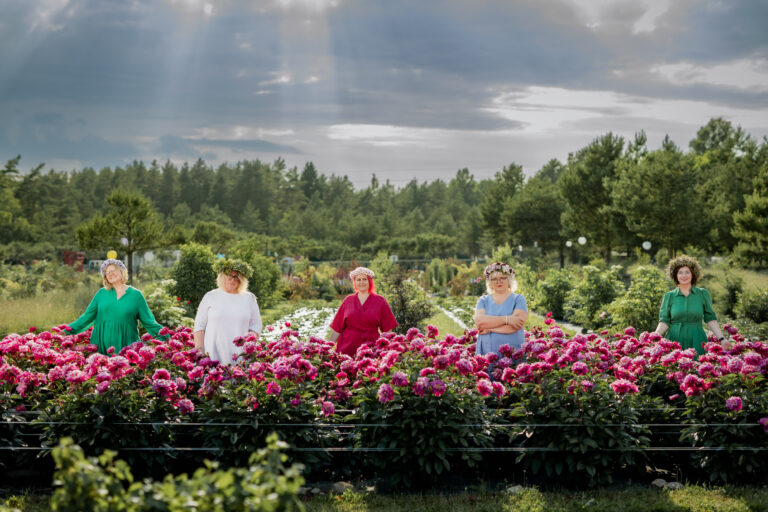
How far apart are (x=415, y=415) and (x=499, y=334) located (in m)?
1.34

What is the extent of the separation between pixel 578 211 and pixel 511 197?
11414 mm

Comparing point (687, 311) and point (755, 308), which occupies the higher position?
point (687, 311)

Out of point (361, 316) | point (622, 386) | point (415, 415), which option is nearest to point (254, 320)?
point (361, 316)

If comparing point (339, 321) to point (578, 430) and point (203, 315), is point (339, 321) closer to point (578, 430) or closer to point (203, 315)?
point (203, 315)

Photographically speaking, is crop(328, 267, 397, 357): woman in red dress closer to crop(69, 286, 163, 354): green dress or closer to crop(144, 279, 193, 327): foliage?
crop(69, 286, 163, 354): green dress

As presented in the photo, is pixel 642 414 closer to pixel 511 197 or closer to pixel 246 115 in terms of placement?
pixel 511 197

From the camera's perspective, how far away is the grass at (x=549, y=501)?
3.93 m

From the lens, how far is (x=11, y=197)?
40.0 meters

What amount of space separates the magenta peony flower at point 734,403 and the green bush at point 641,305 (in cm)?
617

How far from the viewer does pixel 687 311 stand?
5.63m

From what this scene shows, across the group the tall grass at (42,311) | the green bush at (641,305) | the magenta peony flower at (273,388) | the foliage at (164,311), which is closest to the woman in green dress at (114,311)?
the magenta peony flower at (273,388)

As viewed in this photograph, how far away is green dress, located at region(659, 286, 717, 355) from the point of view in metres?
5.63

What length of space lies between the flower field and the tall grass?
6536 millimetres

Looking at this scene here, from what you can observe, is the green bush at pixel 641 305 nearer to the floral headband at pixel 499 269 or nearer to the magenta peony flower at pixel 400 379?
the floral headband at pixel 499 269
